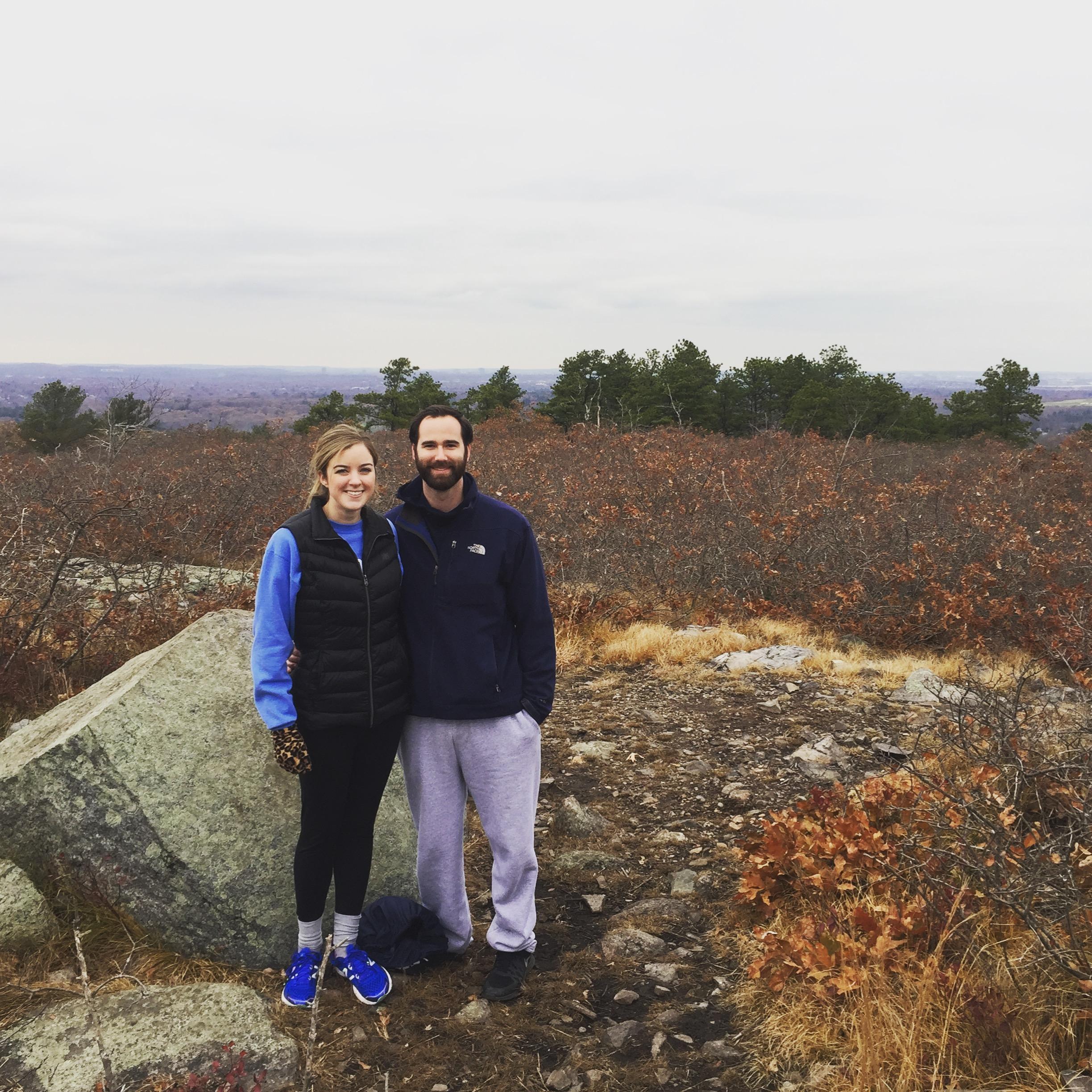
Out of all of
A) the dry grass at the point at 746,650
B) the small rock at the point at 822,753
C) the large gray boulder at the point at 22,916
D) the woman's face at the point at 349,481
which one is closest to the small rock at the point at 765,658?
the dry grass at the point at 746,650

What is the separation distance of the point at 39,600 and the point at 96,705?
3.22 meters

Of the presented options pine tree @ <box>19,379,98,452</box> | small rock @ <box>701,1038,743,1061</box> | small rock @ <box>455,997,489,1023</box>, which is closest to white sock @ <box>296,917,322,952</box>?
small rock @ <box>455,997,489,1023</box>

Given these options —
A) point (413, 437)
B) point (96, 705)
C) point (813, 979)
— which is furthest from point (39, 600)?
point (813, 979)

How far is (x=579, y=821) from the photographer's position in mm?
4516

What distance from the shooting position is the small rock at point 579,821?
447 centimetres

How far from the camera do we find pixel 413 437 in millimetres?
2920

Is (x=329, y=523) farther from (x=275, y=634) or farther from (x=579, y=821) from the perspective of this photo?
(x=579, y=821)

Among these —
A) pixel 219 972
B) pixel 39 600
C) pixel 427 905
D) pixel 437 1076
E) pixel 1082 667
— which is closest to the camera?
pixel 437 1076

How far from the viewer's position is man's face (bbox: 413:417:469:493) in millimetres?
2861

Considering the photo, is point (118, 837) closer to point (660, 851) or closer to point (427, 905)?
point (427, 905)

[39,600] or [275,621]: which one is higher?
[275,621]

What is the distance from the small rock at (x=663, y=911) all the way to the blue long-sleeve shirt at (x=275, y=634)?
184 cm

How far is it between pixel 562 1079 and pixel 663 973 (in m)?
0.70

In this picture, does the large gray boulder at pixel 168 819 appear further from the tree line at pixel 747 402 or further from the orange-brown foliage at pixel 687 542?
the tree line at pixel 747 402
